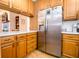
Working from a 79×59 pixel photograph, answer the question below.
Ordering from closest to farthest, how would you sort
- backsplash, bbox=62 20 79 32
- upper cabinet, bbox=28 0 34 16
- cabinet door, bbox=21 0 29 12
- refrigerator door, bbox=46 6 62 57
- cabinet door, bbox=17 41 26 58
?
cabinet door, bbox=17 41 26 58 < refrigerator door, bbox=46 6 62 57 < backsplash, bbox=62 20 79 32 < cabinet door, bbox=21 0 29 12 < upper cabinet, bbox=28 0 34 16

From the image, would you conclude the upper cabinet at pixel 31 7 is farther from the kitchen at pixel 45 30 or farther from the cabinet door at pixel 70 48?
the cabinet door at pixel 70 48

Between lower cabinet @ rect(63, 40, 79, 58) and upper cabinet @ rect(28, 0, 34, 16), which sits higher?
upper cabinet @ rect(28, 0, 34, 16)

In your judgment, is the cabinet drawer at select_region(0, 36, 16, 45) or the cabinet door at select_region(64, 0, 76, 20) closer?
the cabinet drawer at select_region(0, 36, 16, 45)

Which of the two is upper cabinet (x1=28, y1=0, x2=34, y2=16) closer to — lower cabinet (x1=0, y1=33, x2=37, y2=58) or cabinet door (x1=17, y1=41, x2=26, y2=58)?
lower cabinet (x1=0, y1=33, x2=37, y2=58)

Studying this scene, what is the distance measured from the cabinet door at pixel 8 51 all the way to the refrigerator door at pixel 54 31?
1402mm

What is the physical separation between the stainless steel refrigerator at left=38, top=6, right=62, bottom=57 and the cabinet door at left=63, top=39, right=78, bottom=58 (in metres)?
0.23

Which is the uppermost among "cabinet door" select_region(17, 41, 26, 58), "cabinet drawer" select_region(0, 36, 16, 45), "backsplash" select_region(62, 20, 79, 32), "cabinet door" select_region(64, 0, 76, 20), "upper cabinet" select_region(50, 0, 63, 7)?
"upper cabinet" select_region(50, 0, 63, 7)

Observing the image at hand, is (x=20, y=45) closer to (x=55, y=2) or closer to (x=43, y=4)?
(x=55, y=2)

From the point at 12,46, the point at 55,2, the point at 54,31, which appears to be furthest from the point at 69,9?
the point at 12,46

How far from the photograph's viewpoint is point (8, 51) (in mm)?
2201

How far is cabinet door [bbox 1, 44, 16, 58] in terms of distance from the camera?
2.06 m

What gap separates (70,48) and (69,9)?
1.21 meters

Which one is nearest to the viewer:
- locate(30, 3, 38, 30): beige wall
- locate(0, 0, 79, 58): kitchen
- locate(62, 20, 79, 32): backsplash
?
locate(0, 0, 79, 58): kitchen

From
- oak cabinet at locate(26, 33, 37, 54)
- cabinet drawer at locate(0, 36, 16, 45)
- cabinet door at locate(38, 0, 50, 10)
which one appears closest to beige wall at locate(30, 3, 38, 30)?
cabinet door at locate(38, 0, 50, 10)
